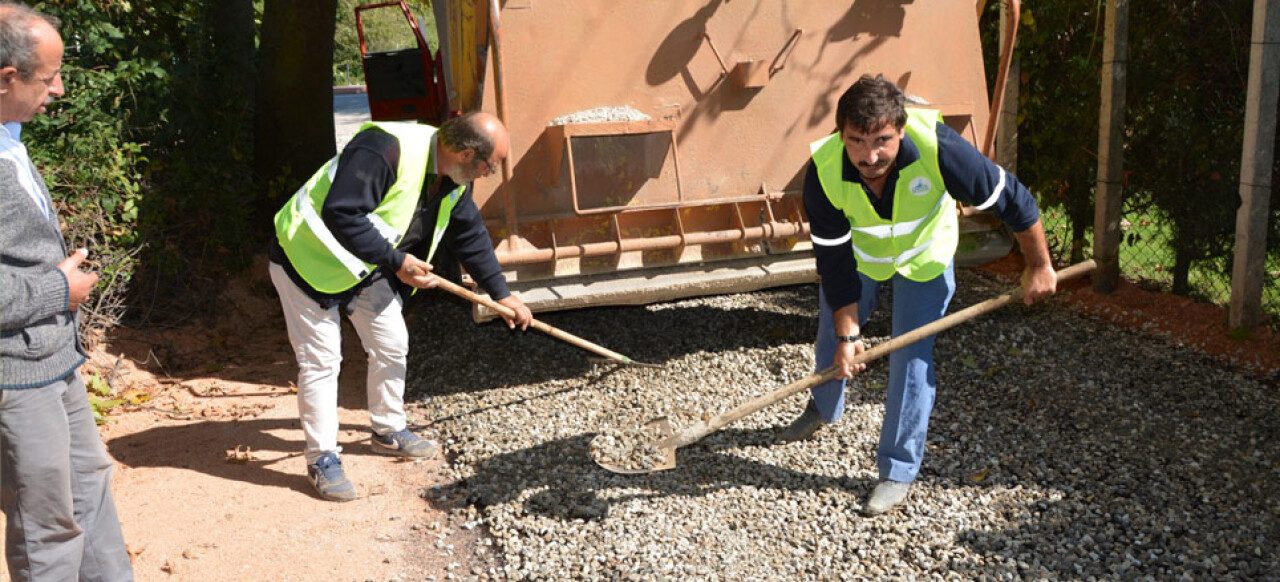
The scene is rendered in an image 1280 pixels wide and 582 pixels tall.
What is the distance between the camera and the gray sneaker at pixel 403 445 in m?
4.28

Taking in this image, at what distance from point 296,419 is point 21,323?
2.49 metres

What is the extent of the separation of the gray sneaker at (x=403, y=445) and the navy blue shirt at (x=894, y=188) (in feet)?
6.24

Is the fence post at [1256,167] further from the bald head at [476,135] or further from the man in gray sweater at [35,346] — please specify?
the man in gray sweater at [35,346]

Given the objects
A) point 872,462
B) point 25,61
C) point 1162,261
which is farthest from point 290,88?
point 1162,261

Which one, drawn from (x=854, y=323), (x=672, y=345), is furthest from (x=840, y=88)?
(x=854, y=323)

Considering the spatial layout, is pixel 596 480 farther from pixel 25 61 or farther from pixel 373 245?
pixel 25 61

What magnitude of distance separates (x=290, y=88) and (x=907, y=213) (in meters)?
4.89

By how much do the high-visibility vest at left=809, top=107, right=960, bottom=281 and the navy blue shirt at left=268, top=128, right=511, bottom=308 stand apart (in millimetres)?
1471

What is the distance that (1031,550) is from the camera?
10.8 feet

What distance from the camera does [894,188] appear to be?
10.9 feet

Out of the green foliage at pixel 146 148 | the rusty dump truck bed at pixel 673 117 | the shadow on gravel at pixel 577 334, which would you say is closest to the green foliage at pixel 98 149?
the green foliage at pixel 146 148

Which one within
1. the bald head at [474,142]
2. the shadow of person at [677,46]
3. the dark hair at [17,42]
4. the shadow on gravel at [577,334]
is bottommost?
the shadow on gravel at [577,334]

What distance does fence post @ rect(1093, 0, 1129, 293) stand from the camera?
5.64 metres

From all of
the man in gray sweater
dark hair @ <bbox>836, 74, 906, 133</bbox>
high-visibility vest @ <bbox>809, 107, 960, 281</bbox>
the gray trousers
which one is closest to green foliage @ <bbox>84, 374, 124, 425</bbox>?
the gray trousers
